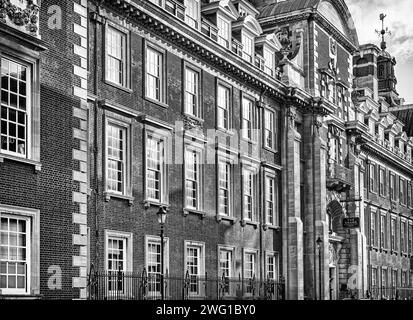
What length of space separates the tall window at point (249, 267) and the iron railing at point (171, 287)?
0.05 metres

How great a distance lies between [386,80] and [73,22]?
2749 inches

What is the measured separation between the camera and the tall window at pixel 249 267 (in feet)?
130

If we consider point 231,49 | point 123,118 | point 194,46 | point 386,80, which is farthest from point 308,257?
point 386,80

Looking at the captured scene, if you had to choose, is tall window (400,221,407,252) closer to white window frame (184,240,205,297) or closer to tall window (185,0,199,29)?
white window frame (184,240,205,297)

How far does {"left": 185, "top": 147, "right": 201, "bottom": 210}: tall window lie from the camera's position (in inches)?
1398

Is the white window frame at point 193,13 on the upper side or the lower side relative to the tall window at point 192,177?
upper

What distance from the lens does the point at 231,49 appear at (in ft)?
135

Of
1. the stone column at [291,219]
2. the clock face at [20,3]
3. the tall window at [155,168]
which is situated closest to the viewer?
the clock face at [20,3]

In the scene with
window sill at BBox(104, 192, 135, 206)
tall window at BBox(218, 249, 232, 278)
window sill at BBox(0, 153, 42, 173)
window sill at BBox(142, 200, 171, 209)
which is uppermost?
window sill at BBox(0, 153, 42, 173)

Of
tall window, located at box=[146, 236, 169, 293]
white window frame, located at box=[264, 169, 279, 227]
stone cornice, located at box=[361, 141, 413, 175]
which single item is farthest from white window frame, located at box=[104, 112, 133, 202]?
stone cornice, located at box=[361, 141, 413, 175]

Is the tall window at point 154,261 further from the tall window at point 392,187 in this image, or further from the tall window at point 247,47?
the tall window at point 392,187

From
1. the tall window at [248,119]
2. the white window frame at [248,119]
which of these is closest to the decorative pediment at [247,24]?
the white window frame at [248,119]

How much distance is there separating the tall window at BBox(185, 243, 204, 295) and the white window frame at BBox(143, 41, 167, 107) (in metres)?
6.41
